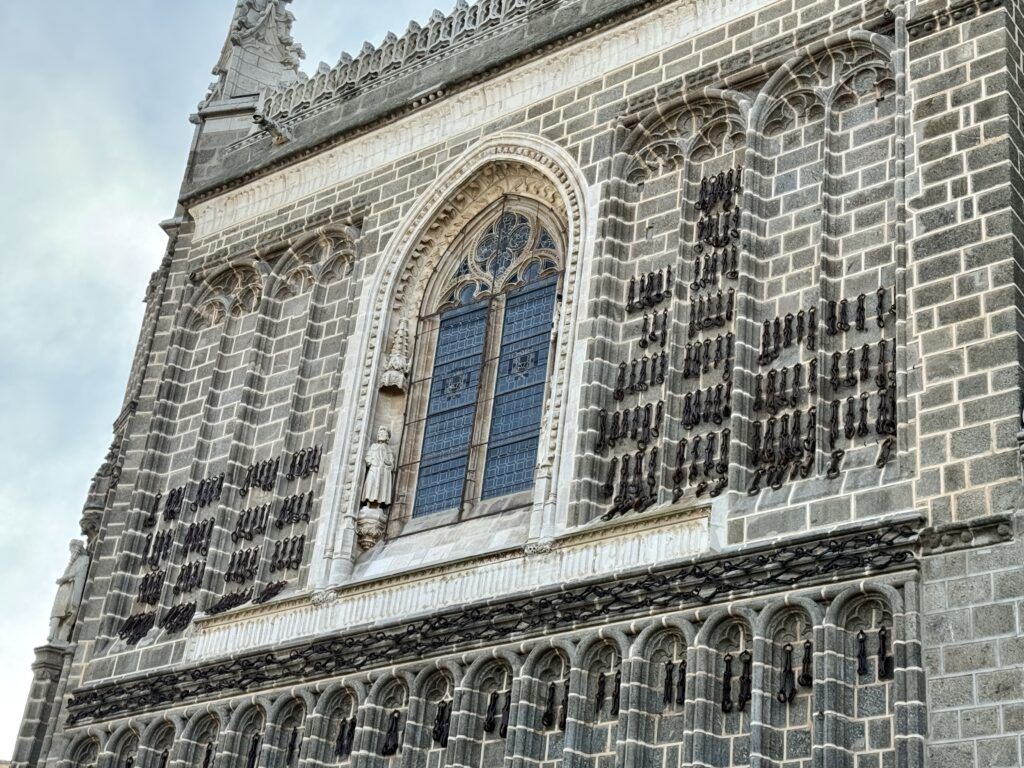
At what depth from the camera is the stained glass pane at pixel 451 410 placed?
21.7 m

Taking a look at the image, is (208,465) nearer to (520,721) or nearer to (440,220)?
(440,220)

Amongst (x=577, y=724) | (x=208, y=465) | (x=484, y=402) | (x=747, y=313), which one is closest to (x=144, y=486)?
(x=208, y=465)

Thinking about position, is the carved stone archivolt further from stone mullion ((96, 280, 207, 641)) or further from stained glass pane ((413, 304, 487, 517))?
stone mullion ((96, 280, 207, 641))

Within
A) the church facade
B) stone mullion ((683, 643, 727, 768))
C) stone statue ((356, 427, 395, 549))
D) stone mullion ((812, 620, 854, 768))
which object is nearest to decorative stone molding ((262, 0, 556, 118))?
the church facade

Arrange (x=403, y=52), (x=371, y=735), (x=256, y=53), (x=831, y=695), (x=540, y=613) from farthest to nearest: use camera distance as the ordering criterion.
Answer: (x=256, y=53) < (x=403, y=52) < (x=371, y=735) < (x=540, y=613) < (x=831, y=695)

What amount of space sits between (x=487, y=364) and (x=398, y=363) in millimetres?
1181

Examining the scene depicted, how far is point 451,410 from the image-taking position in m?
22.3

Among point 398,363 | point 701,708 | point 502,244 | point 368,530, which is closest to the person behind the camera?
point 701,708

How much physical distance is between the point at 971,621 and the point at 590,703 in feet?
13.3

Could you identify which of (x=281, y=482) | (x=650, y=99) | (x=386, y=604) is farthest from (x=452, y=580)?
(x=650, y=99)

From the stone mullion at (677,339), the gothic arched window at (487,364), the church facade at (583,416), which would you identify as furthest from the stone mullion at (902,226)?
the gothic arched window at (487,364)

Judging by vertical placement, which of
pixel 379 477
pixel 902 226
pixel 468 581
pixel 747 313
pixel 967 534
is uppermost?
pixel 902 226

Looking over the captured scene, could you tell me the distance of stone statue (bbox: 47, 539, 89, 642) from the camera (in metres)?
24.0

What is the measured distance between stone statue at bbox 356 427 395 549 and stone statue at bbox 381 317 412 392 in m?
0.67
